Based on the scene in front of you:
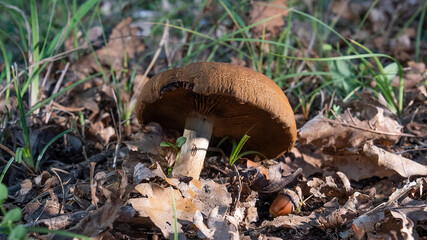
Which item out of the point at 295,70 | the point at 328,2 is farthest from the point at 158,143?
the point at 328,2

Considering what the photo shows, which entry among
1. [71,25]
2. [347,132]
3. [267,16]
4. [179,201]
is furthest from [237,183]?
[267,16]

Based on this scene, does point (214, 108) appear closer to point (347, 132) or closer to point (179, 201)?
point (179, 201)

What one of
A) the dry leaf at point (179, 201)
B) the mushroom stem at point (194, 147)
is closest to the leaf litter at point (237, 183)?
the dry leaf at point (179, 201)

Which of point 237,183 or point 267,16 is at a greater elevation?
point 267,16

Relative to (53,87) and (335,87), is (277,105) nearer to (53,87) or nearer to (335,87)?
(335,87)

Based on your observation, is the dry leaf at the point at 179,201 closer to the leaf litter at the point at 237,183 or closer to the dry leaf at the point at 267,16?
the leaf litter at the point at 237,183

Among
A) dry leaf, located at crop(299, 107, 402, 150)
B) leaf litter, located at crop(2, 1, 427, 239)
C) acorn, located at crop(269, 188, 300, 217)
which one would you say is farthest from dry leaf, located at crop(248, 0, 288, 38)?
acorn, located at crop(269, 188, 300, 217)
